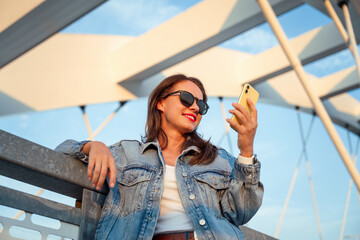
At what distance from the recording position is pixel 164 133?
2.87 metres

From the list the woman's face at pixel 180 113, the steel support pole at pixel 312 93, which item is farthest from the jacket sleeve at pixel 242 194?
the steel support pole at pixel 312 93

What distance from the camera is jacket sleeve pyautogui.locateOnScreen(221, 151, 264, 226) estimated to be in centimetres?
223

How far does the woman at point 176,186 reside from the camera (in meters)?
2.12

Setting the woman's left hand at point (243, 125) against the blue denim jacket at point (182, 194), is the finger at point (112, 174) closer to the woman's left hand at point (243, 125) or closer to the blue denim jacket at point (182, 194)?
the blue denim jacket at point (182, 194)

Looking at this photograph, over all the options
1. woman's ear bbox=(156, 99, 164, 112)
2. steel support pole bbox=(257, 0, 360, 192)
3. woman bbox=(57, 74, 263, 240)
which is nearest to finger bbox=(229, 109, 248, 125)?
woman bbox=(57, 74, 263, 240)

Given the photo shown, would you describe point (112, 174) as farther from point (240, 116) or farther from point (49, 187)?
point (240, 116)

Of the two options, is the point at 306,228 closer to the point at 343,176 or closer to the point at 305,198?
the point at 305,198

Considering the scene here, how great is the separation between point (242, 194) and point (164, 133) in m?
0.76

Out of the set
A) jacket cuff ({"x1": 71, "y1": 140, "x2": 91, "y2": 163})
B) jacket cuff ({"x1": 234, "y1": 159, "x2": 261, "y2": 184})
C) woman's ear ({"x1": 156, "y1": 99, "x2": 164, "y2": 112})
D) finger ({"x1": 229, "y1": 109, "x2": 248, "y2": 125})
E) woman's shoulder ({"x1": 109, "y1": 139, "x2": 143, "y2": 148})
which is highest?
woman's ear ({"x1": 156, "y1": 99, "x2": 164, "y2": 112})

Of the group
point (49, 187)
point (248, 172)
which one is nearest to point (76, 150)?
point (49, 187)

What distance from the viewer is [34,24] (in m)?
6.02

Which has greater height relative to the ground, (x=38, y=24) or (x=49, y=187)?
(x=38, y=24)

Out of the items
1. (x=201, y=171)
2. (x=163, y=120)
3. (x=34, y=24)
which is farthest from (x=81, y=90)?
(x=201, y=171)

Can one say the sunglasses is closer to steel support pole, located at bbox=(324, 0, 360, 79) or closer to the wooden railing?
the wooden railing
